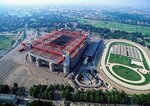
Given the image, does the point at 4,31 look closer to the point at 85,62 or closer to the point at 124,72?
the point at 85,62

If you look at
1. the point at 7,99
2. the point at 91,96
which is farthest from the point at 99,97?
the point at 7,99

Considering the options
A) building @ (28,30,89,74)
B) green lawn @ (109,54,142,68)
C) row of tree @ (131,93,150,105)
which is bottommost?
green lawn @ (109,54,142,68)

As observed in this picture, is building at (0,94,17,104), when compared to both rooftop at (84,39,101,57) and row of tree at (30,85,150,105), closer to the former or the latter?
row of tree at (30,85,150,105)

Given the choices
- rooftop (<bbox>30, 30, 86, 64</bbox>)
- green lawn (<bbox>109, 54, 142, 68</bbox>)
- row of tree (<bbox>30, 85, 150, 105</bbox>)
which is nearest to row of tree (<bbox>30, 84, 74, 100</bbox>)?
row of tree (<bbox>30, 85, 150, 105</bbox>)

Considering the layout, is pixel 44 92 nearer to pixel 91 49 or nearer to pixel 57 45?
pixel 57 45

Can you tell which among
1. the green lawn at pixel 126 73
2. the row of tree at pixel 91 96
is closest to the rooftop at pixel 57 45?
the row of tree at pixel 91 96

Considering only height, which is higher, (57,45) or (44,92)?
(57,45)
